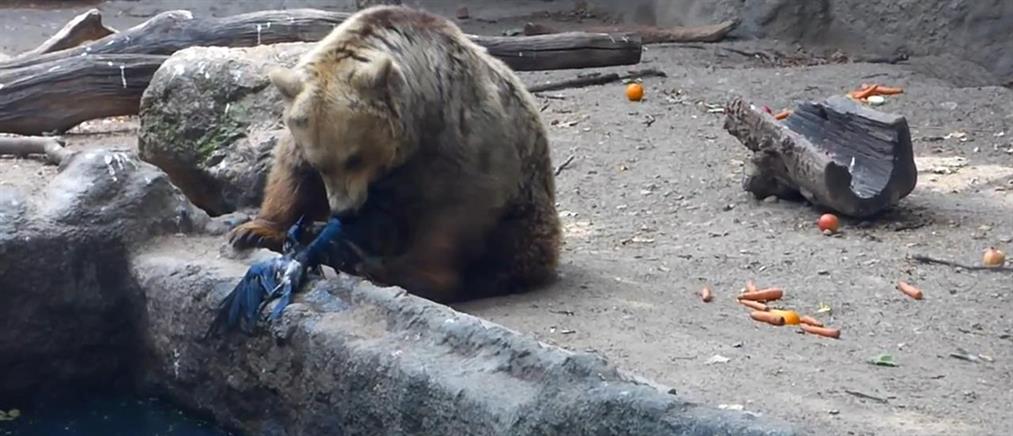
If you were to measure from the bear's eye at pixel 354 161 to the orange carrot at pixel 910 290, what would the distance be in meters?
2.37

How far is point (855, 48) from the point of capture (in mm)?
11633

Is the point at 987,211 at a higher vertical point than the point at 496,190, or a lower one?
lower

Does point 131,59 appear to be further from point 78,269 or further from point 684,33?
point 684,33

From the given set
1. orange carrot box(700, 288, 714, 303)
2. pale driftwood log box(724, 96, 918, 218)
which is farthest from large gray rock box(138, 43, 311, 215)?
pale driftwood log box(724, 96, 918, 218)

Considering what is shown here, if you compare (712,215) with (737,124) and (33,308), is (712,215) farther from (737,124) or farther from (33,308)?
(33,308)

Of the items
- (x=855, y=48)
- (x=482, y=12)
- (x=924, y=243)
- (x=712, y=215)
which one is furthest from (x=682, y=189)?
(x=482, y=12)

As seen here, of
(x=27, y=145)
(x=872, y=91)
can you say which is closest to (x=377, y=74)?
(x=27, y=145)

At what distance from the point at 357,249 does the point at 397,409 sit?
45.0 inches

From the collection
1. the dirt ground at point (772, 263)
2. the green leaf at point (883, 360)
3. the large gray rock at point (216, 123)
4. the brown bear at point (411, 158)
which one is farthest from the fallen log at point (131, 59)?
the green leaf at point (883, 360)

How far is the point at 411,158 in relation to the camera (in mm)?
5211

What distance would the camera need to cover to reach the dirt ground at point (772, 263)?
4.48 meters

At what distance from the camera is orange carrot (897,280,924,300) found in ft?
19.0

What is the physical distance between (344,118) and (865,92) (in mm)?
5674

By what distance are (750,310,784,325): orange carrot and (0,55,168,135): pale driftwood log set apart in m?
4.33
